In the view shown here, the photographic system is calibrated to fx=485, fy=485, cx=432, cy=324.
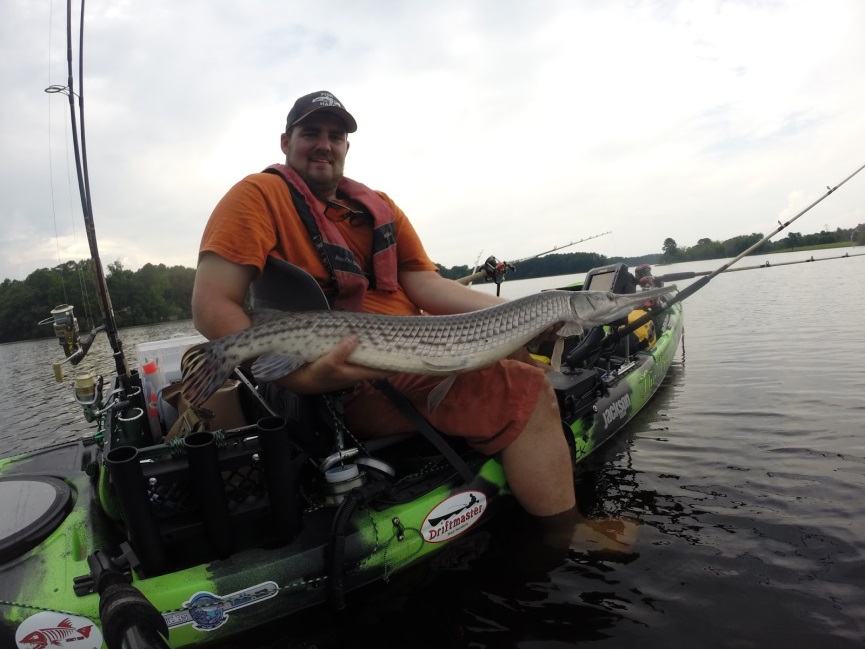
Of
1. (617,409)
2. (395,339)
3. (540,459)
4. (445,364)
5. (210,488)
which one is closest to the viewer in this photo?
(210,488)

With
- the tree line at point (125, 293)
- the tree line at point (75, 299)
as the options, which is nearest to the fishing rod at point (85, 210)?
the tree line at point (125, 293)

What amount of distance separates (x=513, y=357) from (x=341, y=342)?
166cm

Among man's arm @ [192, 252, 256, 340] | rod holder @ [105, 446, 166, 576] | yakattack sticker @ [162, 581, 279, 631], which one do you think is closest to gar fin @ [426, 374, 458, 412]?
man's arm @ [192, 252, 256, 340]

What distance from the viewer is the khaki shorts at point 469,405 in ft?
10.3

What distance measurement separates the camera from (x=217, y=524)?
91.4 inches

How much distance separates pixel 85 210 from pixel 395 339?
4343mm

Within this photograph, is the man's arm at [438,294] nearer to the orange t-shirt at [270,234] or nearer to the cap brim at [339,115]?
the orange t-shirt at [270,234]

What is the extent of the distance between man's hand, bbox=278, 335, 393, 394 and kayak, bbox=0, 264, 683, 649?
0.20 metres

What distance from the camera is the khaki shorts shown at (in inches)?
124

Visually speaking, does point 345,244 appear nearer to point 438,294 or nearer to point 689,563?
point 438,294

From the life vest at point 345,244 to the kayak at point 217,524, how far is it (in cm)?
71

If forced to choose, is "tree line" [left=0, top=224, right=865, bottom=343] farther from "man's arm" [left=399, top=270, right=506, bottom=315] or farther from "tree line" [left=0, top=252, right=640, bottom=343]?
"man's arm" [left=399, top=270, right=506, bottom=315]

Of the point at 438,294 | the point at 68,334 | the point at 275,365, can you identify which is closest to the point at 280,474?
the point at 275,365

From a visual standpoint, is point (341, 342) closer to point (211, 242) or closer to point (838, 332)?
point (211, 242)
